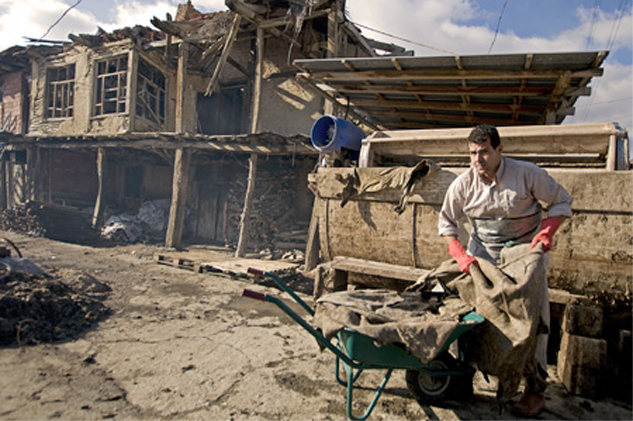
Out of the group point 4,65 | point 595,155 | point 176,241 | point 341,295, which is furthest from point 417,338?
point 4,65

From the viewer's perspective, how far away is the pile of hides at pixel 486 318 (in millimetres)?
2180

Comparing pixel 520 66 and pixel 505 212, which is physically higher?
pixel 520 66

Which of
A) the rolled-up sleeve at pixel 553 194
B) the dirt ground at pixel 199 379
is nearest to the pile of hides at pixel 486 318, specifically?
the rolled-up sleeve at pixel 553 194

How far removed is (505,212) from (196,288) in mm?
5725

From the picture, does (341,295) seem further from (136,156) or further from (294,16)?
(136,156)

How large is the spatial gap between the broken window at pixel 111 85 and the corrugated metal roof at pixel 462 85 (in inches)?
406

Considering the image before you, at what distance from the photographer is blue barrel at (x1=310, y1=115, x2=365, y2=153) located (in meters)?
4.62

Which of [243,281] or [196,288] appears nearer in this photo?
[196,288]

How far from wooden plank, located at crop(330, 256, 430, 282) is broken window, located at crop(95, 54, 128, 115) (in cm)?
1262

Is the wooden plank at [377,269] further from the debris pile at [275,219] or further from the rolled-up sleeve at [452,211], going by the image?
the debris pile at [275,219]

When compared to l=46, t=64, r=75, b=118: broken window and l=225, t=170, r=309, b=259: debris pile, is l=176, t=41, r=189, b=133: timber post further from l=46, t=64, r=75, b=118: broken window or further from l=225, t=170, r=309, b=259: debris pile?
l=46, t=64, r=75, b=118: broken window

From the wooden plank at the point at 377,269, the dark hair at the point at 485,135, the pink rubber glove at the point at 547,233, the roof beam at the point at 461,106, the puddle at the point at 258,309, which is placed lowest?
the puddle at the point at 258,309

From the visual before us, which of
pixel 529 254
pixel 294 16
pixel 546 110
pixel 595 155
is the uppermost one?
pixel 294 16

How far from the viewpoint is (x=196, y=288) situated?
692 cm
